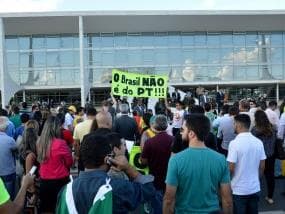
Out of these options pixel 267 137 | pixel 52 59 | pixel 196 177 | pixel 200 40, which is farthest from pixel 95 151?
pixel 200 40

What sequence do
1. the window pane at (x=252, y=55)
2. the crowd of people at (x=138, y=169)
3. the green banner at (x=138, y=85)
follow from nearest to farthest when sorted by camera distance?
the crowd of people at (x=138, y=169), the green banner at (x=138, y=85), the window pane at (x=252, y=55)

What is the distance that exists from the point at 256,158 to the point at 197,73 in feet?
141

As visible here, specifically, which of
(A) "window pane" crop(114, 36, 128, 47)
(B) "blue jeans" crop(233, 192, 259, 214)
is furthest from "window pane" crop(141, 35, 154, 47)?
(B) "blue jeans" crop(233, 192, 259, 214)

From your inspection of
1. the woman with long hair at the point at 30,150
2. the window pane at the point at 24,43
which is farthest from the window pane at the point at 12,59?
the woman with long hair at the point at 30,150

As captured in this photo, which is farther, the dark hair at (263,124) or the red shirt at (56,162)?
the dark hair at (263,124)

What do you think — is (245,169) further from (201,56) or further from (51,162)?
(201,56)

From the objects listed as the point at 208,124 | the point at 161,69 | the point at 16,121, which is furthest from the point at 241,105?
the point at 161,69

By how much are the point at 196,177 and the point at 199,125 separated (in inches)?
16.9

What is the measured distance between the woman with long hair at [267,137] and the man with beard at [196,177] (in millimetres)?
3989

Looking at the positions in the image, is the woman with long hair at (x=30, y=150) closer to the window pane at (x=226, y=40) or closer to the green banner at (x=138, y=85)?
the green banner at (x=138, y=85)

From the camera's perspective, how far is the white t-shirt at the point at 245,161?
5.61 m

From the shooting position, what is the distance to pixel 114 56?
47.5 m

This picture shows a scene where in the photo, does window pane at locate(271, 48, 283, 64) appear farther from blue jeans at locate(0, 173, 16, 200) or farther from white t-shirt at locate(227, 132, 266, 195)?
white t-shirt at locate(227, 132, 266, 195)

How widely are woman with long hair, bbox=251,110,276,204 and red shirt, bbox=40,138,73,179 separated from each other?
131 inches
